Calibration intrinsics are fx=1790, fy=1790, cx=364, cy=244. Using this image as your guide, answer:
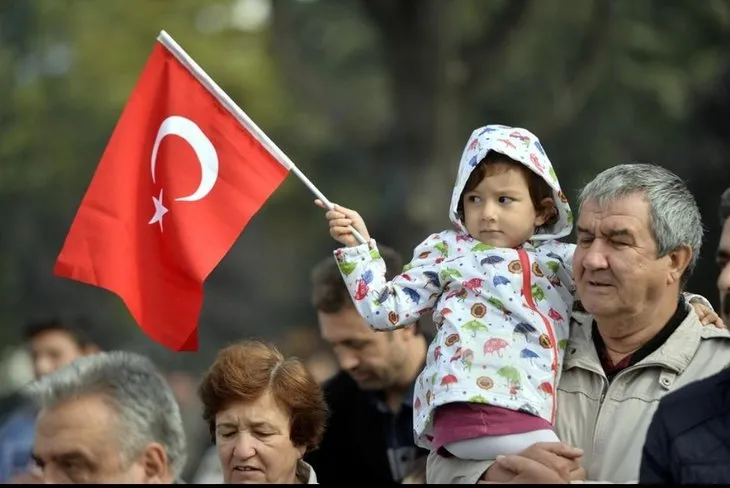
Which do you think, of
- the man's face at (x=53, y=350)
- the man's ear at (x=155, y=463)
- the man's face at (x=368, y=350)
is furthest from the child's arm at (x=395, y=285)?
the man's face at (x=53, y=350)

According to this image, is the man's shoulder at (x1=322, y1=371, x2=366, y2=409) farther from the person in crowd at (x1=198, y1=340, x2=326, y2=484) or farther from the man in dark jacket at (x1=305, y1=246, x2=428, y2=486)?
the person in crowd at (x1=198, y1=340, x2=326, y2=484)

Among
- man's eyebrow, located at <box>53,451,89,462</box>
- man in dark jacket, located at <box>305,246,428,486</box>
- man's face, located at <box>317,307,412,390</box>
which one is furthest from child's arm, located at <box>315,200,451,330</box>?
man's face, located at <box>317,307,412,390</box>

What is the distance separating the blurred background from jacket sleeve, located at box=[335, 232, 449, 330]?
17.3 ft

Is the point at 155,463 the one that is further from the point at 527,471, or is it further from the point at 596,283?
the point at 596,283

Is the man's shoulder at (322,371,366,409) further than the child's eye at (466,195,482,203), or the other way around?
the man's shoulder at (322,371,366,409)

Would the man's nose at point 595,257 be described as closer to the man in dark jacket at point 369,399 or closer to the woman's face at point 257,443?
the woman's face at point 257,443

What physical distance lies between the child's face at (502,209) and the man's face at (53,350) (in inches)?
202

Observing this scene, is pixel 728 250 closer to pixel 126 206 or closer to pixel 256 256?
pixel 126 206

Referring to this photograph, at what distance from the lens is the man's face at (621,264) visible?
5.39 meters

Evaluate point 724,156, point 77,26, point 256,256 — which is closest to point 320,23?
point 77,26

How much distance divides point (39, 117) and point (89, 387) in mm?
20720

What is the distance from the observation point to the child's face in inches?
225

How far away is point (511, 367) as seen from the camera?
547 cm

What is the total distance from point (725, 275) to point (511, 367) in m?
0.70
